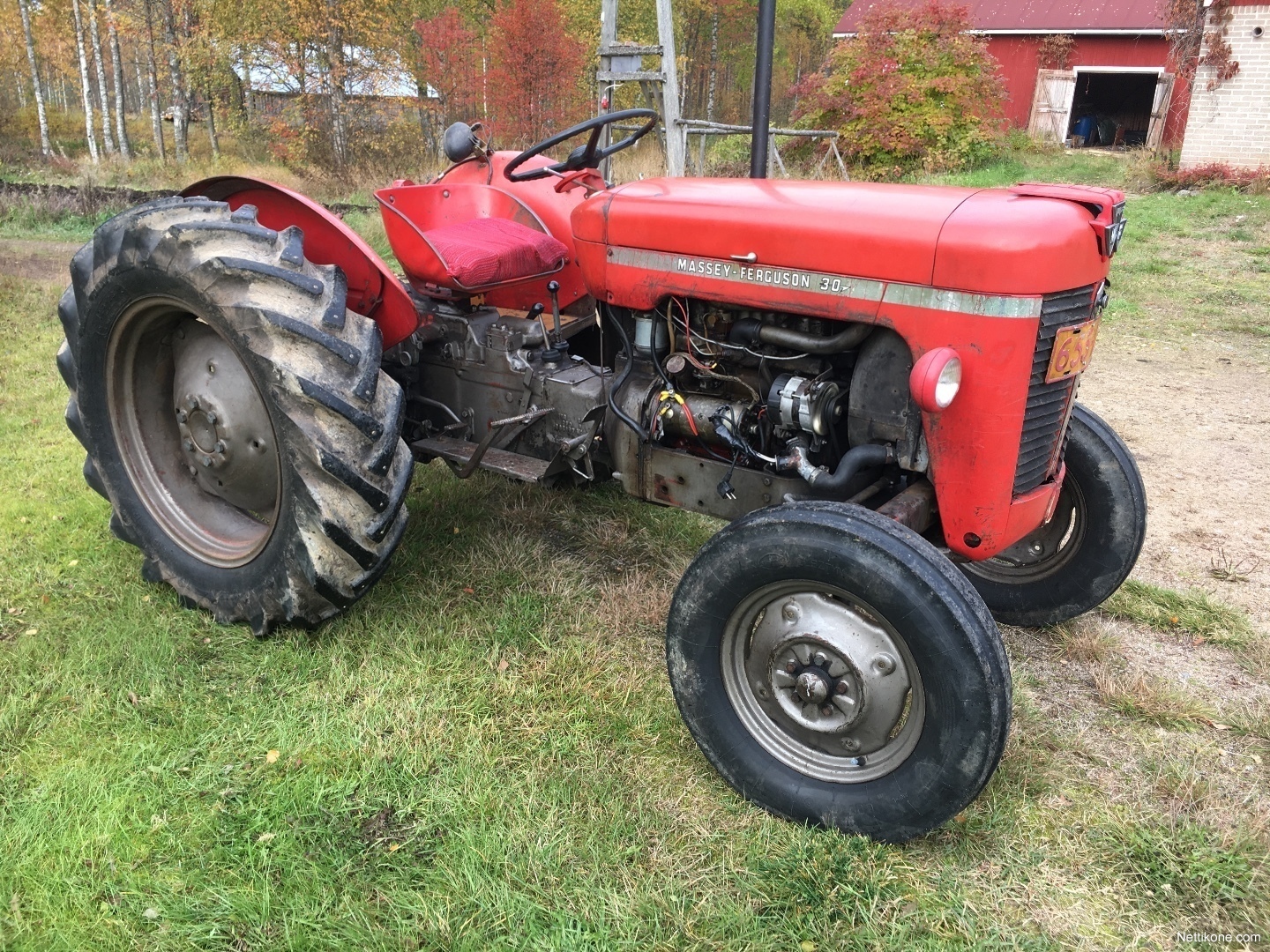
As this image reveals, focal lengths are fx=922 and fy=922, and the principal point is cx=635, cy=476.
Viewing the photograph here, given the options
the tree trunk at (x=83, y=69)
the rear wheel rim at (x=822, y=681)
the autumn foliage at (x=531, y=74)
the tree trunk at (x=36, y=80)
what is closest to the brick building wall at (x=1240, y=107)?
the autumn foliage at (x=531, y=74)

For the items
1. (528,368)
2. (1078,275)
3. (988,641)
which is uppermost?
(1078,275)

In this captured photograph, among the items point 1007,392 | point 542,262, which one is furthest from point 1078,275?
point 542,262

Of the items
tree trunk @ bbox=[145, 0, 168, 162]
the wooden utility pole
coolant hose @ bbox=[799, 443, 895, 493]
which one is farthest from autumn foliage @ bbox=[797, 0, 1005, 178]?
coolant hose @ bbox=[799, 443, 895, 493]

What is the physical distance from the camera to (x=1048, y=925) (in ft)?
6.66

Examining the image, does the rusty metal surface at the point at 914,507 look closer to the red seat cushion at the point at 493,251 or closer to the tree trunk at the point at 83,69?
the red seat cushion at the point at 493,251

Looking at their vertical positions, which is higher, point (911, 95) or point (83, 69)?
point (83, 69)

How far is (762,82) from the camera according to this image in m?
2.77

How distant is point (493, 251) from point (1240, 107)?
15.0 meters

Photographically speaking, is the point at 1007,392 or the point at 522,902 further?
the point at 1007,392

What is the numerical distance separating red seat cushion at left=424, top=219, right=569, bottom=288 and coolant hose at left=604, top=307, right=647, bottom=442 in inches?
22.2

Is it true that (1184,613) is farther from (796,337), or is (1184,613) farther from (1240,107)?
(1240,107)

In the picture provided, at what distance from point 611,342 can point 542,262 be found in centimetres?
46

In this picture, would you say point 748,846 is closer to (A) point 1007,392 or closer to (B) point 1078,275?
(A) point 1007,392

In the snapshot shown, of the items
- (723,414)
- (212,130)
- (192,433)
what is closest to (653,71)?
(192,433)
